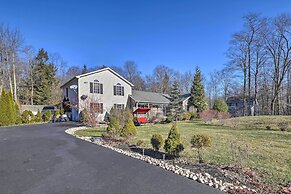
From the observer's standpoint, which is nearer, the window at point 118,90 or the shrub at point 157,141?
the shrub at point 157,141

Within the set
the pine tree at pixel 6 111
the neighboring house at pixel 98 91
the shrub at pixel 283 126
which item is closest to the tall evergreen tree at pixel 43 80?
the neighboring house at pixel 98 91

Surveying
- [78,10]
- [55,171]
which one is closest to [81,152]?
[55,171]

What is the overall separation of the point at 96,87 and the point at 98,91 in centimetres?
58

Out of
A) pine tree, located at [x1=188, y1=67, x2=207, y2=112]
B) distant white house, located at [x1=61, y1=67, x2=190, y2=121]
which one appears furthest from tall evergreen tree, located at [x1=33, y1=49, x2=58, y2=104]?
pine tree, located at [x1=188, y1=67, x2=207, y2=112]

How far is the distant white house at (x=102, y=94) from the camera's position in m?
23.3

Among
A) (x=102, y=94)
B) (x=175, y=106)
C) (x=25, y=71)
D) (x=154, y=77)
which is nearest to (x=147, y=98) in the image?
(x=175, y=106)

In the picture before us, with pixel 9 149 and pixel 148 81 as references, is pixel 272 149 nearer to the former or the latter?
pixel 9 149

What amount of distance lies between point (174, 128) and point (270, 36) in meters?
33.9

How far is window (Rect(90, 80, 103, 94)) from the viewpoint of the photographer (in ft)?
80.1

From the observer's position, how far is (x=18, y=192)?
4023 mm

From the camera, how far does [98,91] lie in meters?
25.0

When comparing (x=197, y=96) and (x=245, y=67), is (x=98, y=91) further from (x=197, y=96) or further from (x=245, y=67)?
(x=245, y=67)

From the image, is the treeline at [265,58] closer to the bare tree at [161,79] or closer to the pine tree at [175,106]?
the pine tree at [175,106]

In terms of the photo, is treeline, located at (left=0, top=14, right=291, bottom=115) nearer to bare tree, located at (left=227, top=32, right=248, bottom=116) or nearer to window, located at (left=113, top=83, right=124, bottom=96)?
bare tree, located at (left=227, top=32, right=248, bottom=116)
